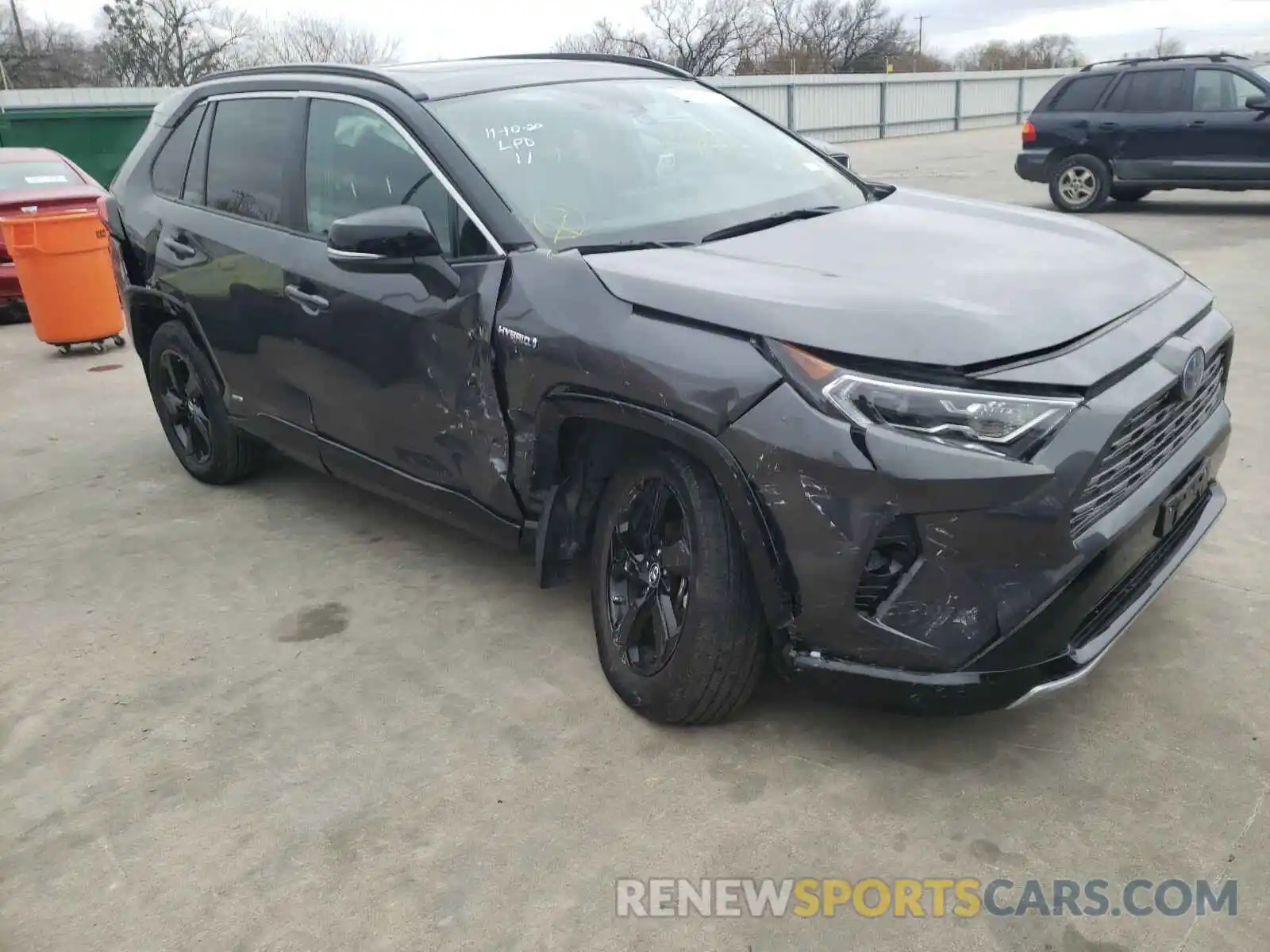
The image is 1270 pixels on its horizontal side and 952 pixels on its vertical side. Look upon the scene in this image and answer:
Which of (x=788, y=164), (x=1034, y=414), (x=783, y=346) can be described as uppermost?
(x=788, y=164)

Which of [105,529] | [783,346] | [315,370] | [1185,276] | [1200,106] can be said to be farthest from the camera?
[1200,106]

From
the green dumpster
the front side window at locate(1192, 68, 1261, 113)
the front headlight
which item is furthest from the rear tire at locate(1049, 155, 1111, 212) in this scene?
the green dumpster

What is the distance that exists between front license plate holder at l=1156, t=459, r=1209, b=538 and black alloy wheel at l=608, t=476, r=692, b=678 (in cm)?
120

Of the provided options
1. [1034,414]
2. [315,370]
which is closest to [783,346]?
[1034,414]

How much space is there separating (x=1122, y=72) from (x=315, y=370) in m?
11.4

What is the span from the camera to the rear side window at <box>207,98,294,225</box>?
4.03 m

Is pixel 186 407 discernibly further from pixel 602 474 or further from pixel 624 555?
pixel 624 555

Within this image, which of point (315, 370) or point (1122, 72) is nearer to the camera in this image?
point (315, 370)

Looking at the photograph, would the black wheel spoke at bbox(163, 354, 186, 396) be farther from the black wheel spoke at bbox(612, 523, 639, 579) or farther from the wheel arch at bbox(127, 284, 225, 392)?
the black wheel spoke at bbox(612, 523, 639, 579)

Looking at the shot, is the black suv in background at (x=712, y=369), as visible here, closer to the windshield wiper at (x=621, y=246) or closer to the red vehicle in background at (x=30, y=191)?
the windshield wiper at (x=621, y=246)

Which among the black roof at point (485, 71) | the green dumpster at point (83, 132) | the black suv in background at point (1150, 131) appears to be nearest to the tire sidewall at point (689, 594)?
the black roof at point (485, 71)

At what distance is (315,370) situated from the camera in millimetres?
3848

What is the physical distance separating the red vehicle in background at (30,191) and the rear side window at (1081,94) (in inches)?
404

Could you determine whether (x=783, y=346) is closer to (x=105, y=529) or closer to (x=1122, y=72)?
(x=105, y=529)
